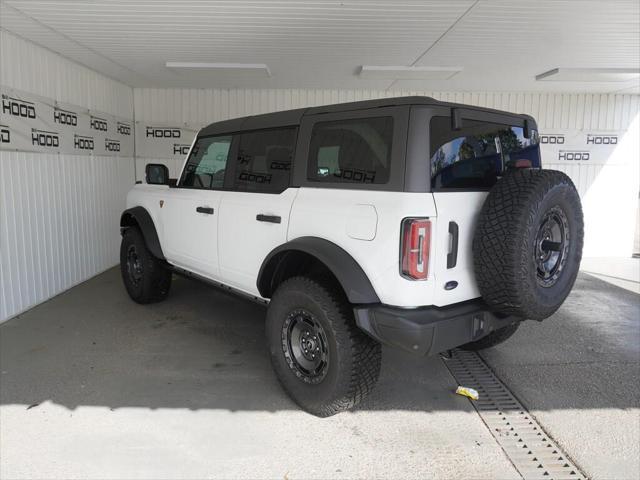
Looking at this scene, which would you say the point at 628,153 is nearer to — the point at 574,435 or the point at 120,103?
the point at 574,435

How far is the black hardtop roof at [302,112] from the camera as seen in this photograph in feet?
9.03

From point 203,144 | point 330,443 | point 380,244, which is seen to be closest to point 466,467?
point 330,443

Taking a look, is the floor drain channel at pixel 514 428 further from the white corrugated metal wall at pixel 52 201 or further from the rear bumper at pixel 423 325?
the white corrugated metal wall at pixel 52 201

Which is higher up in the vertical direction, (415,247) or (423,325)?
(415,247)

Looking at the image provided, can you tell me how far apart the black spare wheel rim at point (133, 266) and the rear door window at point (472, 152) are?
387cm

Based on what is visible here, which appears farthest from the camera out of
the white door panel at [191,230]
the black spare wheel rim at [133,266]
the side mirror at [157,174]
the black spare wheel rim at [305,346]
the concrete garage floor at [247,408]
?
the black spare wheel rim at [133,266]

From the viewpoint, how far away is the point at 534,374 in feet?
12.9

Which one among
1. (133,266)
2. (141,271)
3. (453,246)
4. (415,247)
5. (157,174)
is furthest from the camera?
(133,266)

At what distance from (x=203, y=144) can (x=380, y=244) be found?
2519 millimetres

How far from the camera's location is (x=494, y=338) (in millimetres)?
4117

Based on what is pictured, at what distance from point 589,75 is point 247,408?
23.5 ft


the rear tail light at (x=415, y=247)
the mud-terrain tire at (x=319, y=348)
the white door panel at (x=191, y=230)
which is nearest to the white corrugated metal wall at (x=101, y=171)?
the white door panel at (x=191, y=230)

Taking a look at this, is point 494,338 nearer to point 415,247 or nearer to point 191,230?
point 415,247

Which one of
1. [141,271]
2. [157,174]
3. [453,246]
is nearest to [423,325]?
[453,246]
